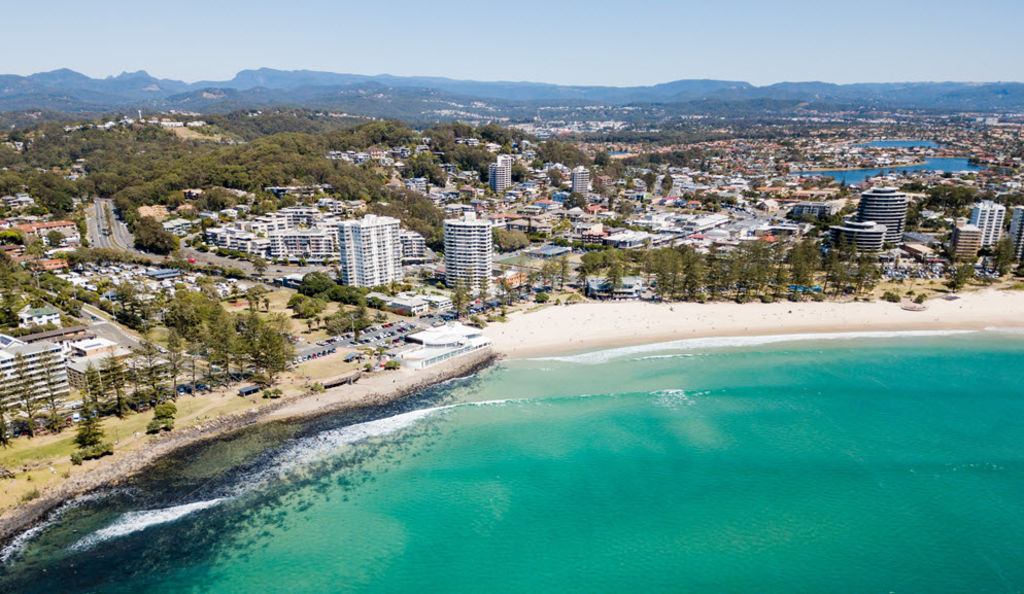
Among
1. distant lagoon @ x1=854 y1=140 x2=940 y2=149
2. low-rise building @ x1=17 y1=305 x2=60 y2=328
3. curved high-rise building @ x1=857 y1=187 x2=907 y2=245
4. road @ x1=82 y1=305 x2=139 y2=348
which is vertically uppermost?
distant lagoon @ x1=854 y1=140 x2=940 y2=149

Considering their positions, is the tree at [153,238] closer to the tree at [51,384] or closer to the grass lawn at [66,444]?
the tree at [51,384]

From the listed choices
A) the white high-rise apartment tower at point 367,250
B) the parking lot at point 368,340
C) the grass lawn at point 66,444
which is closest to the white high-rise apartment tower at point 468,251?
the white high-rise apartment tower at point 367,250

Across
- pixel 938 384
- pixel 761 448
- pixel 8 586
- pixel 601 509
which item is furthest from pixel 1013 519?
pixel 8 586

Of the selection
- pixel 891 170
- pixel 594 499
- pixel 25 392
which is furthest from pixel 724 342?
pixel 891 170

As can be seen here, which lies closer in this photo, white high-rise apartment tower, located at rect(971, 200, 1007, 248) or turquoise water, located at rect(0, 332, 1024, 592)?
turquoise water, located at rect(0, 332, 1024, 592)

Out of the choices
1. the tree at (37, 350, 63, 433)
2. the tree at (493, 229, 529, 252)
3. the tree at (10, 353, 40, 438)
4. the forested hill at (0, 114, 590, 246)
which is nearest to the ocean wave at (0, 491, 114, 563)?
the tree at (37, 350, 63, 433)

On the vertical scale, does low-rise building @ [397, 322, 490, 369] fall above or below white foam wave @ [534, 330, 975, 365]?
above

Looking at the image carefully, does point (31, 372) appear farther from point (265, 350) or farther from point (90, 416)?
point (265, 350)

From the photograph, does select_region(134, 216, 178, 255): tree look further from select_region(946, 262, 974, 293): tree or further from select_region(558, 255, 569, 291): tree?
select_region(946, 262, 974, 293): tree

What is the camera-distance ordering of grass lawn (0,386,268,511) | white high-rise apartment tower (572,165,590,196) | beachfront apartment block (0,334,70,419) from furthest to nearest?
1. white high-rise apartment tower (572,165,590,196)
2. beachfront apartment block (0,334,70,419)
3. grass lawn (0,386,268,511)
